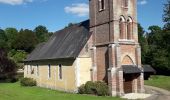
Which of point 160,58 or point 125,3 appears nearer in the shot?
point 125,3

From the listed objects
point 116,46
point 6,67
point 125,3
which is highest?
point 125,3

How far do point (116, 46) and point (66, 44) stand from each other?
10.1 metres

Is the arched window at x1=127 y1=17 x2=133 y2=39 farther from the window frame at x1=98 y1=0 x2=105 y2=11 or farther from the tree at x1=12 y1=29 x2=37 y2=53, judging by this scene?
the tree at x1=12 y1=29 x2=37 y2=53

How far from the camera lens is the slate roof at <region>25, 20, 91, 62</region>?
3678 cm

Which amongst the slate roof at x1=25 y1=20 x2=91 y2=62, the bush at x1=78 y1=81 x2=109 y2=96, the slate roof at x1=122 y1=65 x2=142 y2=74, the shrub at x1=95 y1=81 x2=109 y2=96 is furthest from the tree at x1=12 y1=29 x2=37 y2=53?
the shrub at x1=95 y1=81 x2=109 y2=96

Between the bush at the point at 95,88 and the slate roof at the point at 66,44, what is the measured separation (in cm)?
378

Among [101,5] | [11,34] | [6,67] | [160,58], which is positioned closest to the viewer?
[101,5]

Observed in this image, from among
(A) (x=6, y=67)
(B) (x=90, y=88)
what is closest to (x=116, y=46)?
(B) (x=90, y=88)

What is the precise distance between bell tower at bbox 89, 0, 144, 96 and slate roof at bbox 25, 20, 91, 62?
210cm

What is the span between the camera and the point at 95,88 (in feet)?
107

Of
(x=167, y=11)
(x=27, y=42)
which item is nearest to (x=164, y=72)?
(x=167, y=11)

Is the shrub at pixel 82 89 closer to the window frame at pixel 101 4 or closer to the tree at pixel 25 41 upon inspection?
the window frame at pixel 101 4

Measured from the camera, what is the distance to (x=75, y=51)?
3609 cm

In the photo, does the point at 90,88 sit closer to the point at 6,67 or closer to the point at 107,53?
the point at 107,53
